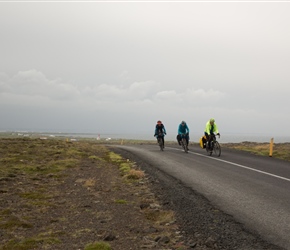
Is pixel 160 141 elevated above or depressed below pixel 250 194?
above

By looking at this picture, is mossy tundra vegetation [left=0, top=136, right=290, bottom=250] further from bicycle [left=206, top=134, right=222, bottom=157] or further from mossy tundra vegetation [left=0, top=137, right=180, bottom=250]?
bicycle [left=206, top=134, right=222, bottom=157]

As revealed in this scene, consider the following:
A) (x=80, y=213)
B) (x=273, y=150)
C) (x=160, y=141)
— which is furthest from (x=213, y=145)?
(x=80, y=213)

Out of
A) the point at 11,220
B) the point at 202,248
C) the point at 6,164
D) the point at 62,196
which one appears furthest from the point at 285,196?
the point at 6,164

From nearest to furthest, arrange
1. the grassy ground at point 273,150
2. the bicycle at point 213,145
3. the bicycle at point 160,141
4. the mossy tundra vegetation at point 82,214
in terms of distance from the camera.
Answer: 1. the mossy tundra vegetation at point 82,214
2. the bicycle at point 213,145
3. the grassy ground at point 273,150
4. the bicycle at point 160,141

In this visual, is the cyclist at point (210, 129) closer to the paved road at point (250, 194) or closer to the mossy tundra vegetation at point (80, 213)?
the paved road at point (250, 194)

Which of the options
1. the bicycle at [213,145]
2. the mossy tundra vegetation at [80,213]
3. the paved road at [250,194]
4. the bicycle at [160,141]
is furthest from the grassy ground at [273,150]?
the mossy tundra vegetation at [80,213]

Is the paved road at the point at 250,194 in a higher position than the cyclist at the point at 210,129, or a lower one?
lower

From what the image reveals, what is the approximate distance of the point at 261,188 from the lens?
9141mm

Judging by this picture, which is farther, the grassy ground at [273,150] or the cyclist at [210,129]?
the grassy ground at [273,150]

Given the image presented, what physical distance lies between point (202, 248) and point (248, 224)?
155 cm

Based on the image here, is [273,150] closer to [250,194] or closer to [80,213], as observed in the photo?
[250,194]

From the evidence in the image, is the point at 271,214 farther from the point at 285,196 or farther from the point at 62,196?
the point at 62,196

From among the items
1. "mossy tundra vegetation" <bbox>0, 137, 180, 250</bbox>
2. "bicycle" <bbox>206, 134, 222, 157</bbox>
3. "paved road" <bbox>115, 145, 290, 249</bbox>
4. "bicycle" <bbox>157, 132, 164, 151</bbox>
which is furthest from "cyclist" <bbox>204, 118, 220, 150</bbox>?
"mossy tundra vegetation" <bbox>0, 137, 180, 250</bbox>

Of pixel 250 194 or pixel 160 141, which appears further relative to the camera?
pixel 160 141
